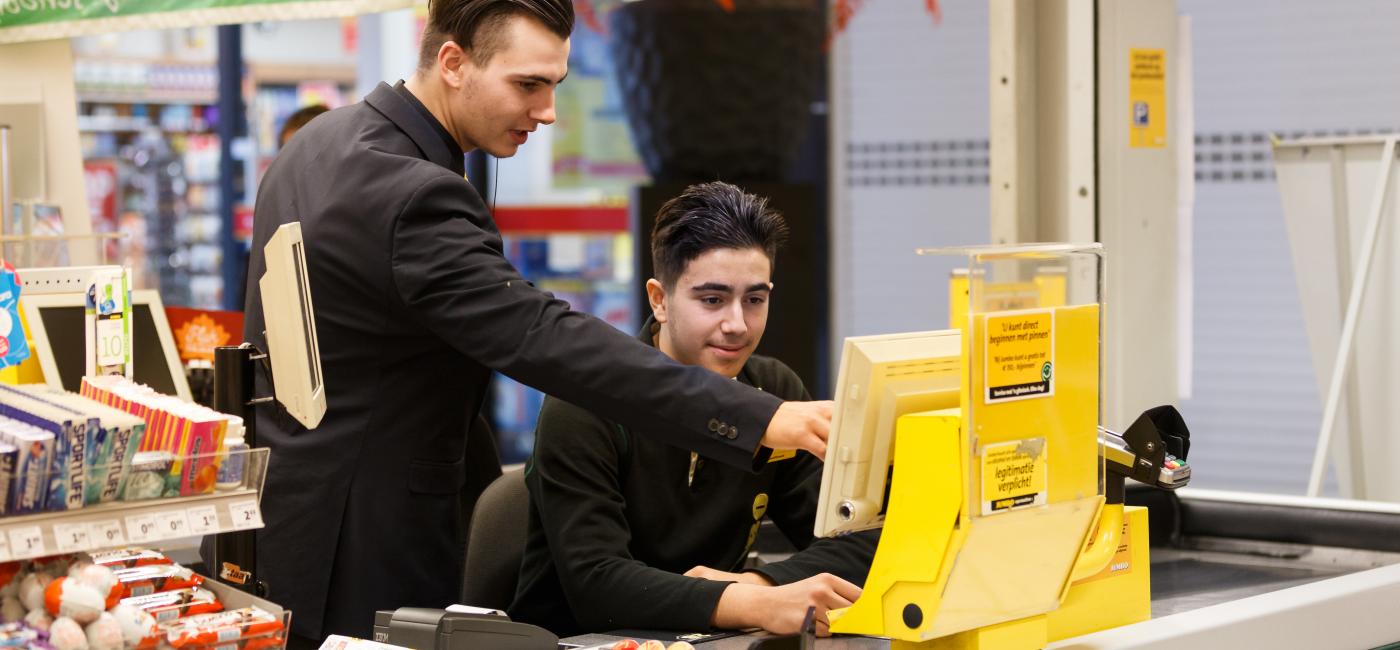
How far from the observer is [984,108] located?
6766 millimetres

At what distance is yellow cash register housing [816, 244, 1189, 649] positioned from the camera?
1.77 metres

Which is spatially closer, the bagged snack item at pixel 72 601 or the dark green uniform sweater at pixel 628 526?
the bagged snack item at pixel 72 601

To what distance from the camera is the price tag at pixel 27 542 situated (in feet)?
4.70

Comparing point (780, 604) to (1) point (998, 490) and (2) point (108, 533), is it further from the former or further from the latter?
(2) point (108, 533)

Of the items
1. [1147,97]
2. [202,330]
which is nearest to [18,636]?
[202,330]

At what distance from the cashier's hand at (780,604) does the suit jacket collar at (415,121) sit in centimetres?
74

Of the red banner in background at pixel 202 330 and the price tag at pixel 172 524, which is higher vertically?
the red banner in background at pixel 202 330

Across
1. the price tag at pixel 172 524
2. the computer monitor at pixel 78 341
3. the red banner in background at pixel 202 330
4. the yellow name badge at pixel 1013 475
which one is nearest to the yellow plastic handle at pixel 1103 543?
the yellow name badge at pixel 1013 475

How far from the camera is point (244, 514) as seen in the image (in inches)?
62.0

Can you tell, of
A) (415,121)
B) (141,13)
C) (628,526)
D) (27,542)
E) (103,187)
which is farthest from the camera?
(103,187)

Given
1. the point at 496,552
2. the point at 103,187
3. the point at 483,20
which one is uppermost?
the point at 103,187

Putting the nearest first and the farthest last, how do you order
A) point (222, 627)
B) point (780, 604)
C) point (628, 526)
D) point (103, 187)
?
point (222, 627), point (780, 604), point (628, 526), point (103, 187)

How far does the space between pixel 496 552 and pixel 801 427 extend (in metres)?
0.95

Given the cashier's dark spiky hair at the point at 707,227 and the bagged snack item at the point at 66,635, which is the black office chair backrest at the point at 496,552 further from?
the bagged snack item at the point at 66,635
